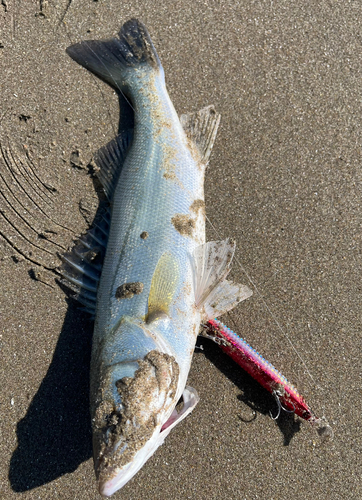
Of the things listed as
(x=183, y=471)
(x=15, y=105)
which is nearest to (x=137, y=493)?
(x=183, y=471)

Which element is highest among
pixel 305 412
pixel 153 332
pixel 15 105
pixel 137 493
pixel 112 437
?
pixel 15 105

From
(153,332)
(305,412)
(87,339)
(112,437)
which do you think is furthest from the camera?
(87,339)

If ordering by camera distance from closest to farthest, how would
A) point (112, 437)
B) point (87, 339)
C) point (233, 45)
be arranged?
point (112, 437)
point (87, 339)
point (233, 45)

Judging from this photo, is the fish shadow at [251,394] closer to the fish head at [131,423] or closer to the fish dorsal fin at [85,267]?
the fish head at [131,423]

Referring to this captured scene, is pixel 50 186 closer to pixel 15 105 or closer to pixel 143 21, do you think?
pixel 15 105

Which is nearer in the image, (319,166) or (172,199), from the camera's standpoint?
(172,199)

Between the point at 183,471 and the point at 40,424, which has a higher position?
the point at 40,424

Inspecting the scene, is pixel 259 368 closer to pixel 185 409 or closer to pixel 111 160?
pixel 185 409

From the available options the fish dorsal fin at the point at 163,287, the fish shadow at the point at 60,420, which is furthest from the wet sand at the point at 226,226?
the fish dorsal fin at the point at 163,287

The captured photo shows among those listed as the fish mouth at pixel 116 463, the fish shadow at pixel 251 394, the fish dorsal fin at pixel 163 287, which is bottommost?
the fish shadow at pixel 251 394
